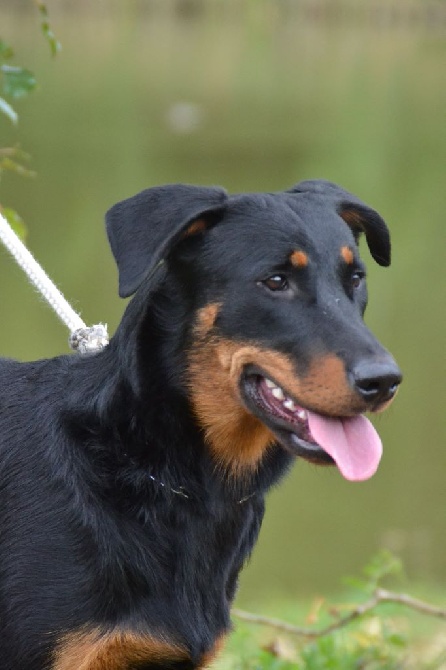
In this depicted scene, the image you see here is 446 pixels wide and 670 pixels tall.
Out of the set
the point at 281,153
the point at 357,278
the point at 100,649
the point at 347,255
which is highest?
the point at 347,255

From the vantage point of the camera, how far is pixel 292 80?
3328 cm

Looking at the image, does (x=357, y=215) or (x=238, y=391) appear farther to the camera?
(x=357, y=215)

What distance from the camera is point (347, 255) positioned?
3.67 m

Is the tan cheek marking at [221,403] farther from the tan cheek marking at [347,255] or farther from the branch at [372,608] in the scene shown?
the branch at [372,608]

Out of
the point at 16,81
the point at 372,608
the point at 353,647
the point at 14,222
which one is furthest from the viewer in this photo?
the point at 353,647

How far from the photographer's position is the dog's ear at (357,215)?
3.94 meters

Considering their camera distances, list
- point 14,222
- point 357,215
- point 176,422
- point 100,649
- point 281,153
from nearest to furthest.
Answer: point 100,649 < point 176,422 < point 357,215 < point 14,222 < point 281,153

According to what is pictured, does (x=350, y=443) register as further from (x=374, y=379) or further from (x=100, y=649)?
(x=100, y=649)

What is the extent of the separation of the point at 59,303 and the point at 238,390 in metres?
1.01

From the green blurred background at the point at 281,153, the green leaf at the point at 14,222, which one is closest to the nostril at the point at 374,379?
the green leaf at the point at 14,222

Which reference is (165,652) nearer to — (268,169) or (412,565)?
(412,565)

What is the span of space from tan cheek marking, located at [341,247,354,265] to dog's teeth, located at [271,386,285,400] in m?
0.51

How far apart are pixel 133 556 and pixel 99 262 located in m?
10.8

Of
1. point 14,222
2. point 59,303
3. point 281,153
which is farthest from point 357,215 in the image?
point 281,153
